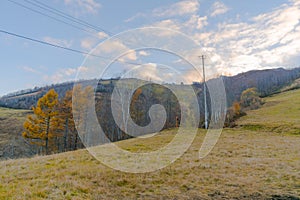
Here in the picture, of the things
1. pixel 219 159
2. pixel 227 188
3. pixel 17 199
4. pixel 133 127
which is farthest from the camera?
pixel 219 159

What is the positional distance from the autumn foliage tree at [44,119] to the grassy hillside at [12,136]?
8.25 metres

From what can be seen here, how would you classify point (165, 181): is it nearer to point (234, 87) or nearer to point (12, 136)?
point (12, 136)

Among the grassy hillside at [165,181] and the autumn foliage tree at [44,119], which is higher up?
the autumn foliage tree at [44,119]

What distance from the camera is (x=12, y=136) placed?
55.0 meters

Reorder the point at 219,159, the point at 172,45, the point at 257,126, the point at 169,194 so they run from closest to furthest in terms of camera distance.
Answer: the point at 172,45, the point at 169,194, the point at 219,159, the point at 257,126

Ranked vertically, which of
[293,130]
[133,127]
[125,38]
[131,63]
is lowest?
[293,130]

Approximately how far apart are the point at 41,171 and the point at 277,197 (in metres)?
8.80

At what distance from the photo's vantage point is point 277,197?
7.07 meters

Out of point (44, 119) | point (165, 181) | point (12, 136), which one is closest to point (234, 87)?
point (12, 136)

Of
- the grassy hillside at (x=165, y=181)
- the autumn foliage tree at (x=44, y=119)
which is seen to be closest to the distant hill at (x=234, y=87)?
the autumn foliage tree at (x=44, y=119)

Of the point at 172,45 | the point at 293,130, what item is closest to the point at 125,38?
the point at 172,45

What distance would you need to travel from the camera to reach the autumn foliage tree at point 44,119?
31439mm

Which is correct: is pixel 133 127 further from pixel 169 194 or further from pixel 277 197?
pixel 277 197

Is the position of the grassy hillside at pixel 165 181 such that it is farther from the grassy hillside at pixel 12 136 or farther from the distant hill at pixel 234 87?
the distant hill at pixel 234 87
